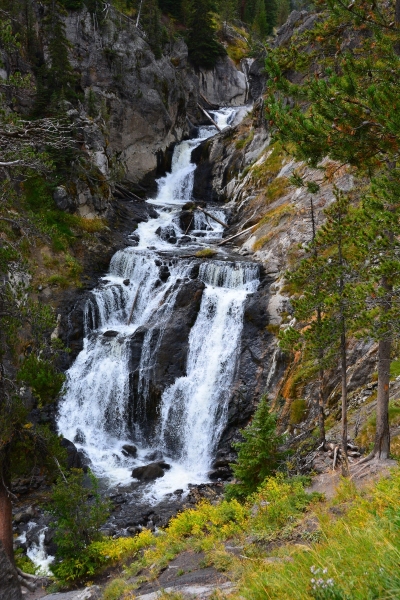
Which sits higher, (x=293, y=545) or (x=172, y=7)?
(x=172, y=7)

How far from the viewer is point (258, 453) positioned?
12.0m

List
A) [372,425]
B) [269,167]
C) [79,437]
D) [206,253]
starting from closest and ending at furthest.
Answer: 1. [372,425]
2. [79,437]
3. [206,253]
4. [269,167]

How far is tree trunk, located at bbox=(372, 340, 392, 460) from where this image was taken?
991cm

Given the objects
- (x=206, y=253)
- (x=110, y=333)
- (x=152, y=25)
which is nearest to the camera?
(x=110, y=333)

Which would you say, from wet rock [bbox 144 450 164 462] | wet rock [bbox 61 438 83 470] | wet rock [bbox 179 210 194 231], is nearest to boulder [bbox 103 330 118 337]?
wet rock [bbox 61 438 83 470]

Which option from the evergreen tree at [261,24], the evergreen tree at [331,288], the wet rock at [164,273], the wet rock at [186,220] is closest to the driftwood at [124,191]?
the wet rock at [186,220]

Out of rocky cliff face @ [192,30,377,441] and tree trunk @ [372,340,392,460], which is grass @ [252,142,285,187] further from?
tree trunk @ [372,340,392,460]

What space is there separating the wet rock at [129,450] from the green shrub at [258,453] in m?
9.82

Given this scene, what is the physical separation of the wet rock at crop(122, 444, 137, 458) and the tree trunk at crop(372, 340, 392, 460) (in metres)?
13.6

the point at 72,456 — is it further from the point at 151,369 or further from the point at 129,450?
the point at 151,369

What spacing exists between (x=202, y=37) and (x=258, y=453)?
61257 mm

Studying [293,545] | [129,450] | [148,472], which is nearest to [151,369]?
[129,450]

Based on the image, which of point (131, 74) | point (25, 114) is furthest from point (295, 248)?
point (131, 74)

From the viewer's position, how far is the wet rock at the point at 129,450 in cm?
2084
